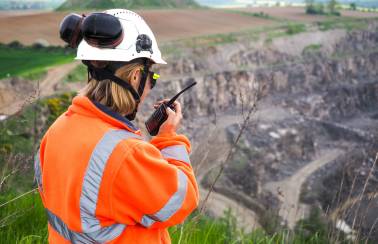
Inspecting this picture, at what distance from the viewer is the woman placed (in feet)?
5.86

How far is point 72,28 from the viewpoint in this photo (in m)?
2.16

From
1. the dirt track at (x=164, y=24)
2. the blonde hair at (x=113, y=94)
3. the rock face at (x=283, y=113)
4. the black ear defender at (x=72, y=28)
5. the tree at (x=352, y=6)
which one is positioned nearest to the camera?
the blonde hair at (x=113, y=94)

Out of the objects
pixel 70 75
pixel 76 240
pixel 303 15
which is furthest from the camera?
pixel 303 15

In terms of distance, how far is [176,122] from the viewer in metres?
2.18

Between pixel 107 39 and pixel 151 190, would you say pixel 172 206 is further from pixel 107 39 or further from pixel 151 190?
pixel 107 39

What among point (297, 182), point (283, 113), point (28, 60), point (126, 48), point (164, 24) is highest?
point (126, 48)

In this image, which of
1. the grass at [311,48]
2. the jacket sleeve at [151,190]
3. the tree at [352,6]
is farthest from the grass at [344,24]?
the jacket sleeve at [151,190]

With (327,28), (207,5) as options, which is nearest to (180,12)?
(207,5)

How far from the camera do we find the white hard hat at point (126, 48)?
199 centimetres

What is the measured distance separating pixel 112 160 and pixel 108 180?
0.09m

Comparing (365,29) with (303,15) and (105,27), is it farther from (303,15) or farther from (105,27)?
(105,27)

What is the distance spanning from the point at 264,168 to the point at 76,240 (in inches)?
974

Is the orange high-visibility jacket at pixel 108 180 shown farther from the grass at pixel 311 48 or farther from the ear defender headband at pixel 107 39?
the grass at pixel 311 48

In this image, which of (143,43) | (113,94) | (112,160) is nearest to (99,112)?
(113,94)
